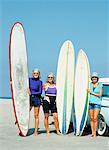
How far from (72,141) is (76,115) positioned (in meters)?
1.32

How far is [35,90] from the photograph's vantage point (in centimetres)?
1109

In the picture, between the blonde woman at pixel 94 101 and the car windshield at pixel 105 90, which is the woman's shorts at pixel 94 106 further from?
the car windshield at pixel 105 90

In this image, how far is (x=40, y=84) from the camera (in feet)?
36.2

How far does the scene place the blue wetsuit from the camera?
36.2 ft

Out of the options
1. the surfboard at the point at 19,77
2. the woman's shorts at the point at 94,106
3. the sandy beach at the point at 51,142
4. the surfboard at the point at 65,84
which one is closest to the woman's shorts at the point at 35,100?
the surfboard at the point at 19,77

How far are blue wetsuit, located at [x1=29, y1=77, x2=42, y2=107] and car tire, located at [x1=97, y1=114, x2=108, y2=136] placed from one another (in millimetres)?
1668

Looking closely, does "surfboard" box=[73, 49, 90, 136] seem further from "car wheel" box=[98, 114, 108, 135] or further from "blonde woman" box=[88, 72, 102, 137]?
"car wheel" box=[98, 114, 108, 135]

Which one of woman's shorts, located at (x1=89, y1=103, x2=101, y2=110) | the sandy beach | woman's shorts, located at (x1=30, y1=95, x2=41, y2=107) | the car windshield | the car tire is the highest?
the car windshield

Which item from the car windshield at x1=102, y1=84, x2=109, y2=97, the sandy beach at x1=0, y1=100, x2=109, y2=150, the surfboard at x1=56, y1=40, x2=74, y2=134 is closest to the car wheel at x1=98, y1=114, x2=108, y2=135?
the sandy beach at x1=0, y1=100, x2=109, y2=150

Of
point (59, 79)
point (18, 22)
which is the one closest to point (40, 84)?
point (59, 79)

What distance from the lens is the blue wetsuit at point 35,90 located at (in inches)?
435

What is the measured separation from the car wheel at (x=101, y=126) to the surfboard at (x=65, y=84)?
0.83 m

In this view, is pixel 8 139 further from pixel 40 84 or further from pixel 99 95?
pixel 99 95

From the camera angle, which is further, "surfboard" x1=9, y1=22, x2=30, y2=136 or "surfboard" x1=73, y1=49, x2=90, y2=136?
"surfboard" x1=73, y1=49, x2=90, y2=136
